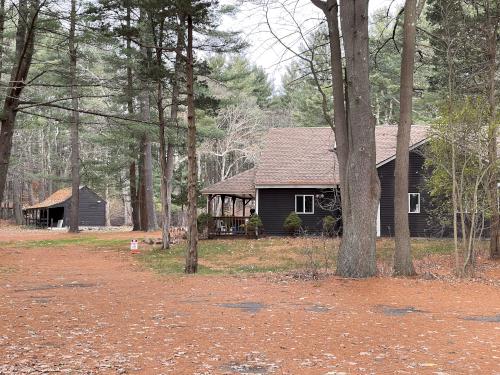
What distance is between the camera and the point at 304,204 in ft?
93.4

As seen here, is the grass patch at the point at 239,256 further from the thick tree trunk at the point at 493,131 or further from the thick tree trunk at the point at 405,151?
the thick tree trunk at the point at 493,131

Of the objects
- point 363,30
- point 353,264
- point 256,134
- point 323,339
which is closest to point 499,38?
point 363,30

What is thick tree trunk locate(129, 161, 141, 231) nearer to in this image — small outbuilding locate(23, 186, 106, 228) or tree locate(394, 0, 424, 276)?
small outbuilding locate(23, 186, 106, 228)

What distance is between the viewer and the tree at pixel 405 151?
13.0 m

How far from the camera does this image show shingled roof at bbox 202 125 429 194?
28109mm

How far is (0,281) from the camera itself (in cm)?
1355

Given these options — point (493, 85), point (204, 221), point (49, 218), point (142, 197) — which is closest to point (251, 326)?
point (493, 85)

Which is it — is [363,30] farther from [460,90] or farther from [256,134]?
[256,134]

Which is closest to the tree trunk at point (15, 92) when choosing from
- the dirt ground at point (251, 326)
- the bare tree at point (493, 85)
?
the dirt ground at point (251, 326)

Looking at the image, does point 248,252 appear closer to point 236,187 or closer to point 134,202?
point 236,187

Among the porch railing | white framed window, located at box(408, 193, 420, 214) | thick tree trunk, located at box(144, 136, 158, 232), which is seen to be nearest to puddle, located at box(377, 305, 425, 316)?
white framed window, located at box(408, 193, 420, 214)

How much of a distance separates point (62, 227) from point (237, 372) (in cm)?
4621

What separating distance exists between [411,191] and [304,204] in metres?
5.43

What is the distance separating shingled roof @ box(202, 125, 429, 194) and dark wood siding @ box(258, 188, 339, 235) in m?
0.64
